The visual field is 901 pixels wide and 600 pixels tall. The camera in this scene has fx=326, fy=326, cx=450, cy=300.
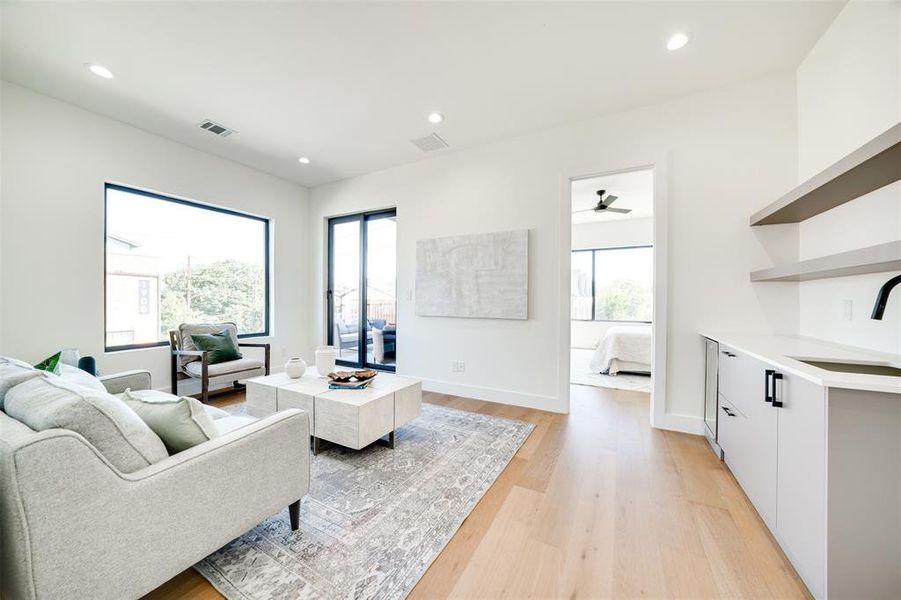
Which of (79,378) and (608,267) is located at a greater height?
(608,267)

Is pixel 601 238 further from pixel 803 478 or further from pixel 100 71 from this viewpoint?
pixel 100 71

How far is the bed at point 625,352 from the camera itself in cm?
462

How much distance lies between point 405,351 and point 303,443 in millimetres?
2662

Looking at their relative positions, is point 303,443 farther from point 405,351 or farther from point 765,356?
point 405,351

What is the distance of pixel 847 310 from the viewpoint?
1.93 m

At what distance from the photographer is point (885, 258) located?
1254 millimetres

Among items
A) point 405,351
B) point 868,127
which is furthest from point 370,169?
point 868,127

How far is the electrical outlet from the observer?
74.4 inches

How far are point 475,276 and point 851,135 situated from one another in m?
2.82

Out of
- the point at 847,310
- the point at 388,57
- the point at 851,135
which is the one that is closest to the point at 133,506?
the point at 388,57

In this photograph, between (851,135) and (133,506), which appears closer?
(133,506)

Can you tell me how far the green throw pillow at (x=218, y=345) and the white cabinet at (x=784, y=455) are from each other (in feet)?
14.8

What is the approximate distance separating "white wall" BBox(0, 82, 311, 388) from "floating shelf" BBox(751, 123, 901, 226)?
5.34 meters

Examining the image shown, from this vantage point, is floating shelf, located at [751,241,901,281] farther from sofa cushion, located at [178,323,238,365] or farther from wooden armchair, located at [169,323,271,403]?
sofa cushion, located at [178,323,238,365]
